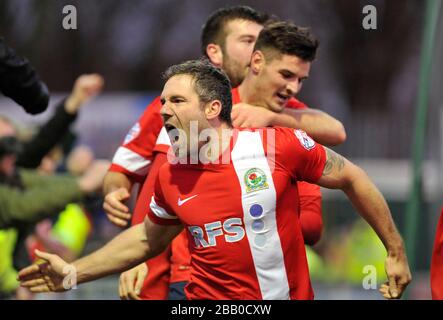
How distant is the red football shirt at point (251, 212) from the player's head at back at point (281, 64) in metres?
0.65

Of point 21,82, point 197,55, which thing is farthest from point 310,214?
point 197,55

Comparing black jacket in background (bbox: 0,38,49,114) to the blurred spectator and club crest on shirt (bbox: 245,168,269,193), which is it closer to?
club crest on shirt (bbox: 245,168,269,193)

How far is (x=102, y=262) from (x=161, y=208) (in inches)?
17.9

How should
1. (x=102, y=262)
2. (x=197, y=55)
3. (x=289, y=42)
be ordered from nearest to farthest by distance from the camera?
1. (x=102, y=262)
2. (x=289, y=42)
3. (x=197, y=55)

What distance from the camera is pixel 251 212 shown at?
5250 millimetres

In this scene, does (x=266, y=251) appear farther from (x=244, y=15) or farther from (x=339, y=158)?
(x=244, y=15)

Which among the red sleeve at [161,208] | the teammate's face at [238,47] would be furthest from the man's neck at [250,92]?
the red sleeve at [161,208]

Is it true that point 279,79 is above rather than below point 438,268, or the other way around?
above

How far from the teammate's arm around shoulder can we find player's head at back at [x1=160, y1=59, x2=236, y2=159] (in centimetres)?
56

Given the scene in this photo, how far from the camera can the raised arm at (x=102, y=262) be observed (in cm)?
564

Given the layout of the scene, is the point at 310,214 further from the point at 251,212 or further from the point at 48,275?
→ the point at 48,275

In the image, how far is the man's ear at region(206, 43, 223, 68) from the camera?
6.62 metres

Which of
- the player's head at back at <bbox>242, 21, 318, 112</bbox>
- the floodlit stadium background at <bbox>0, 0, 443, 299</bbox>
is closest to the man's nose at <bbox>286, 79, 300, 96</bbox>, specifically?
the player's head at back at <bbox>242, 21, 318, 112</bbox>

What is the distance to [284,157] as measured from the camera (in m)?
5.27
